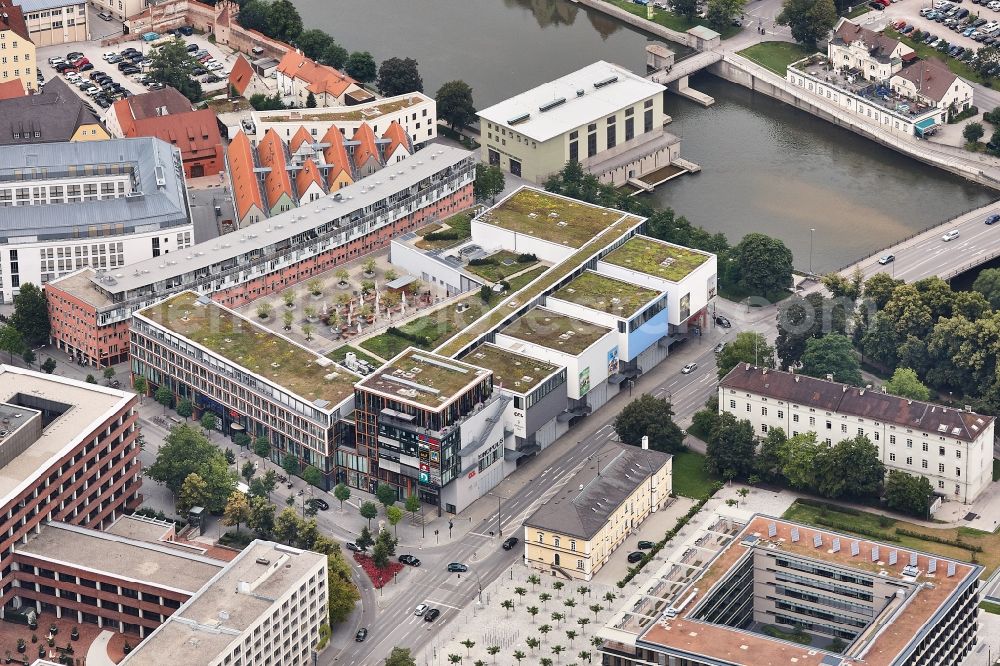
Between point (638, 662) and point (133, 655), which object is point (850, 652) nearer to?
point (638, 662)

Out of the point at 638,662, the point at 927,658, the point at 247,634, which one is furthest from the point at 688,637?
the point at 247,634

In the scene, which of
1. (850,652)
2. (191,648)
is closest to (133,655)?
(191,648)

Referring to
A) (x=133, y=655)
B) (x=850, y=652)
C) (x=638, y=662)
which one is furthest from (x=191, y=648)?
(x=850, y=652)

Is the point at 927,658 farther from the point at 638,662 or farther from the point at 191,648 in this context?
the point at 191,648

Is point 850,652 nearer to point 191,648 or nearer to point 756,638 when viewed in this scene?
point 756,638

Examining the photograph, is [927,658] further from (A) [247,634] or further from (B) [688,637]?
(A) [247,634]

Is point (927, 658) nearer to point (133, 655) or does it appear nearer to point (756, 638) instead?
point (756, 638)
